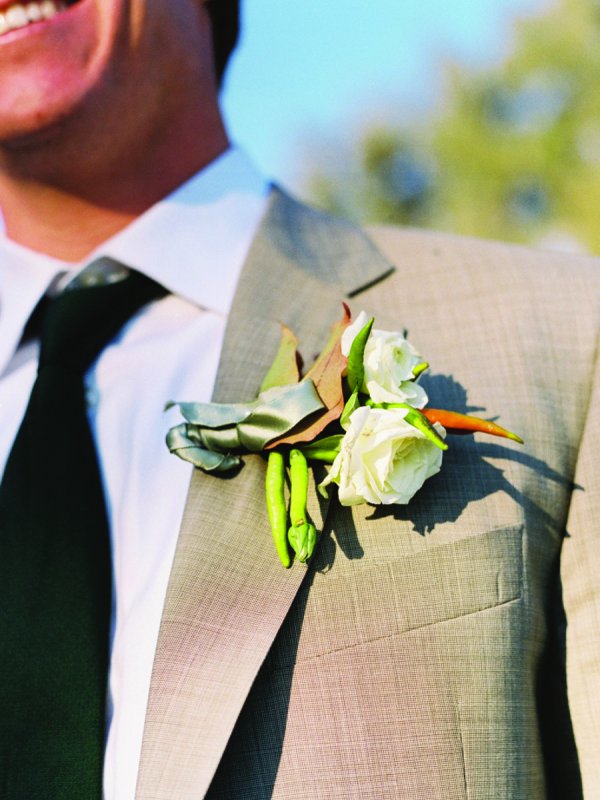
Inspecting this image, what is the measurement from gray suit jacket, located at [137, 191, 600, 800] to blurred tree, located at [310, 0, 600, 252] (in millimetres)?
9619

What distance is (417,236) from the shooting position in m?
1.99

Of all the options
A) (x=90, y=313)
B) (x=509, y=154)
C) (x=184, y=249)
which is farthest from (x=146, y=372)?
(x=509, y=154)

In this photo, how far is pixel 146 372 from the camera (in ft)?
5.98

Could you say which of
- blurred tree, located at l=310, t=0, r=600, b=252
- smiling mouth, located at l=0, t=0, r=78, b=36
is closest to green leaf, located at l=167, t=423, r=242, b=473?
smiling mouth, located at l=0, t=0, r=78, b=36

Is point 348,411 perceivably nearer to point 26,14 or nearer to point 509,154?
point 26,14

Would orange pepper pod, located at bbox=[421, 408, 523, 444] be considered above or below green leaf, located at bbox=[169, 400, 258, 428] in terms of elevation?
below

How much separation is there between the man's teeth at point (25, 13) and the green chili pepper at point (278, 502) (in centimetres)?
108

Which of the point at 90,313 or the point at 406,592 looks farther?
the point at 90,313

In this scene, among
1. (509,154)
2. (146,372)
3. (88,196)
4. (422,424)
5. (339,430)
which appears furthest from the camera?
(509,154)

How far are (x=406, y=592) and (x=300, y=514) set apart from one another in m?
0.19

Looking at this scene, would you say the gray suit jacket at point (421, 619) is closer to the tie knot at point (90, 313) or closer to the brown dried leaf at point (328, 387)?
the brown dried leaf at point (328, 387)

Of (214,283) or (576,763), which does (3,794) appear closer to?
(576,763)

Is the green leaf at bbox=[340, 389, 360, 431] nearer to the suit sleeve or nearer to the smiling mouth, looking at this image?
the suit sleeve

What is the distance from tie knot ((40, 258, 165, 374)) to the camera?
184 centimetres
